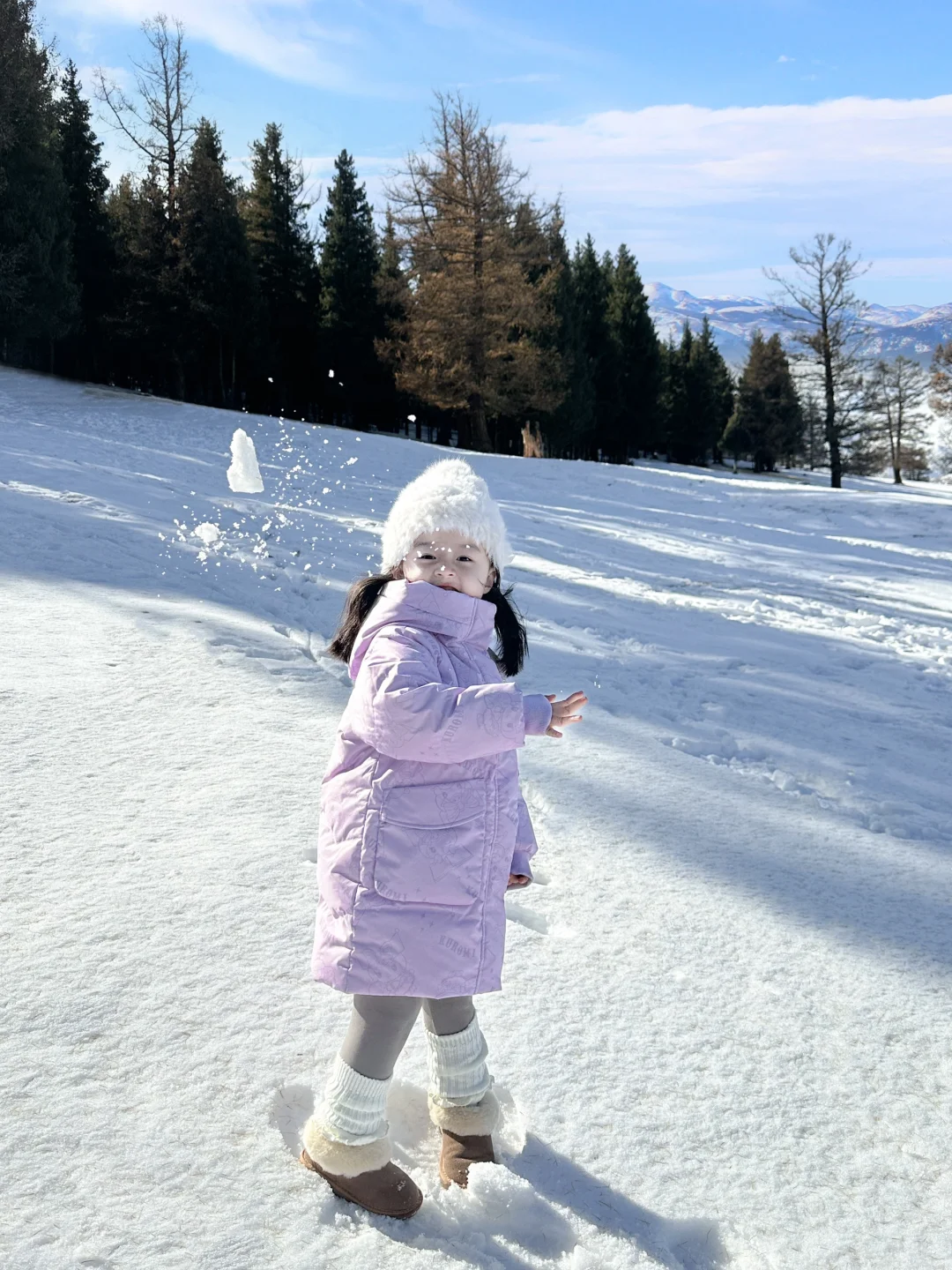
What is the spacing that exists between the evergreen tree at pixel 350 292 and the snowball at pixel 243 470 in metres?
14.7

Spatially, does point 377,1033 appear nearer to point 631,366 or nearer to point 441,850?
point 441,850

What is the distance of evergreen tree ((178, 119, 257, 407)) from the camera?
23609 mm

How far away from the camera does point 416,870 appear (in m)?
1.80

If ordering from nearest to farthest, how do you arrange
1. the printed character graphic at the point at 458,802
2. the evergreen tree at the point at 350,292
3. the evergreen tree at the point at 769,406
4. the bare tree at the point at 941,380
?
the printed character graphic at the point at 458,802
the evergreen tree at the point at 350,292
the bare tree at the point at 941,380
the evergreen tree at the point at 769,406

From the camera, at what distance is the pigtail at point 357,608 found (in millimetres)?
2156

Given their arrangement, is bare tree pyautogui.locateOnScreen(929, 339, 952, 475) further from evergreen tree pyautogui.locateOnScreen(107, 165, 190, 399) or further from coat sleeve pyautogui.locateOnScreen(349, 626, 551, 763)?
coat sleeve pyautogui.locateOnScreen(349, 626, 551, 763)

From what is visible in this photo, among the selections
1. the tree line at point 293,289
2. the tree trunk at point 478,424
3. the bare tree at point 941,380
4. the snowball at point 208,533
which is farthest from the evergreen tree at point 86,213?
the bare tree at point 941,380

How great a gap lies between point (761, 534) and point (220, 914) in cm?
1158

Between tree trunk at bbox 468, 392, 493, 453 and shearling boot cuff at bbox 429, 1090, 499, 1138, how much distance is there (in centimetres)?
2344

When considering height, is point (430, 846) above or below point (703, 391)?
below

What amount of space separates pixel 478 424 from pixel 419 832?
23.8 m

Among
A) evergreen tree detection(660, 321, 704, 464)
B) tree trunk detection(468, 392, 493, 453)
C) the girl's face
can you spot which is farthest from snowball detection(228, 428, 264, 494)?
evergreen tree detection(660, 321, 704, 464)

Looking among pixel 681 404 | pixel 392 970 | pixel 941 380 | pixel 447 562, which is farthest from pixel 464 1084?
pixel 681 404

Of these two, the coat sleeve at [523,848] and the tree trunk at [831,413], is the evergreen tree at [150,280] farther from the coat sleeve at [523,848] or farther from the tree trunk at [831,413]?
the coat sleeve at [523,848]
